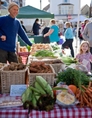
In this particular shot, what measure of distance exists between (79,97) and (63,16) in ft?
165

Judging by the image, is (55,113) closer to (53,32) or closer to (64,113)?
(64,113)

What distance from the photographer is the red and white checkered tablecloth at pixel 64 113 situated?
1.96 metres

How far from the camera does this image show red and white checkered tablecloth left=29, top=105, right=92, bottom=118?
6.45 feet

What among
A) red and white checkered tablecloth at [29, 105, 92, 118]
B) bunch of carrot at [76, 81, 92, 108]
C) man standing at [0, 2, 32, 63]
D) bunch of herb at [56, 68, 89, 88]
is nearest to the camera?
red and white checkered tablecloth at [29, 105, 92, 118]

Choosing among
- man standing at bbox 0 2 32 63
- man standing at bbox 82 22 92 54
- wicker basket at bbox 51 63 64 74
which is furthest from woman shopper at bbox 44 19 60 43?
wicker basket at bbox 51 63 64 74

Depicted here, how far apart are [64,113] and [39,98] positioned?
0.26m

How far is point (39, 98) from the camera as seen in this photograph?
2.03 metres

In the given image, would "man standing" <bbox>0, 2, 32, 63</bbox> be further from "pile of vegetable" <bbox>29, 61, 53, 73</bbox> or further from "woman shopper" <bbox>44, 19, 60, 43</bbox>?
"woman shopper" <bbox>44, 19, 60, 43</bbox>

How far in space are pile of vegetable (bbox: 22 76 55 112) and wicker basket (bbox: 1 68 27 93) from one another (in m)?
0.34

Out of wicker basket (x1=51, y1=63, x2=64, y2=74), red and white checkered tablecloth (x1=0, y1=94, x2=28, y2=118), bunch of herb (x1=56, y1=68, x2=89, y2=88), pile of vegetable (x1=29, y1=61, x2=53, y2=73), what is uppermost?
pile of vegetable (x1=29, y1=61, x2=53, y2=73)

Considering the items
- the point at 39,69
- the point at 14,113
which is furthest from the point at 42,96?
the point at 39,69

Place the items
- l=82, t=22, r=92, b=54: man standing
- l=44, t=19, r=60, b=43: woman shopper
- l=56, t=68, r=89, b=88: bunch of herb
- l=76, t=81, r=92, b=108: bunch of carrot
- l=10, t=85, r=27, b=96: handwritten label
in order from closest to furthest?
l=76, t=81, r=92, b=108: bunch of carrot → l=10, t=85, r=27, b=96: handwritten label → l=56, t=68, r=89, b=88: bunch of herb → l=82, t=22, r=92, b=54: man standing → l=44, t=19, r=60, b=43: woman shopper

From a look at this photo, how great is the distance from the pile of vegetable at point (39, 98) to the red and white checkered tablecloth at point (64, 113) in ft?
0.15

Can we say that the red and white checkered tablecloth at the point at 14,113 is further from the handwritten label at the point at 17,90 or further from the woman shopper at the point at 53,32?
the woman shopper at the point at 53,32
